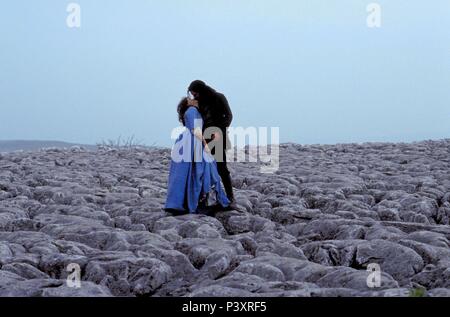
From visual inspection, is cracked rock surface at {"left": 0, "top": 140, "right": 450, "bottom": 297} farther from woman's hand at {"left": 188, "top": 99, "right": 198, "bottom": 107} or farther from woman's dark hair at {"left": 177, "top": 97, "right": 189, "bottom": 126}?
woman's hand at {"left": 188, "top": 99, "right": 198, "bottom": 107}

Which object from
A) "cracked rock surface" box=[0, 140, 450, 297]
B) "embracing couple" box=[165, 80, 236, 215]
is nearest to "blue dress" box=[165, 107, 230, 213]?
"embracing couple" box=[165, 80, 236, 215]

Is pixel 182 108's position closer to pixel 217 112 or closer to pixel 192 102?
pixel 192 102

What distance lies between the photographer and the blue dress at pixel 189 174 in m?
8.43

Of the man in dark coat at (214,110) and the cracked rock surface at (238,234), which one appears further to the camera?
the man in dark coat at (214,110)

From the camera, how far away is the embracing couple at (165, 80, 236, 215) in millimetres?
8250

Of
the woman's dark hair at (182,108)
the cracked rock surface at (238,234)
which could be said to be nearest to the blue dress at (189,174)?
the woman's dark hair at (182,108)

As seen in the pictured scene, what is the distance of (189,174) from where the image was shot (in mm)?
8500

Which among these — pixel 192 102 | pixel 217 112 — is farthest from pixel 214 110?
pixel 192 102

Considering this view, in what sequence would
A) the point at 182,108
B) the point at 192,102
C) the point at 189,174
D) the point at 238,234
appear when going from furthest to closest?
the point at 189,174
the point at 182,108
the point at 192,102
the point at 238,234

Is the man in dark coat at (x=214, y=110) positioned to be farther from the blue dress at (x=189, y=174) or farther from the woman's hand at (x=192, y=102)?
the blue dress at (x=189, y=174)

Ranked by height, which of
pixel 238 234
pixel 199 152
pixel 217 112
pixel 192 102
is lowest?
pixel 238 234

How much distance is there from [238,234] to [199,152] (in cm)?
126

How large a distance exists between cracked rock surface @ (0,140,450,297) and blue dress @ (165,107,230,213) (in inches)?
11.0

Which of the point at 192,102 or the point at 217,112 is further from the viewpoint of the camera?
the point at 217,112
